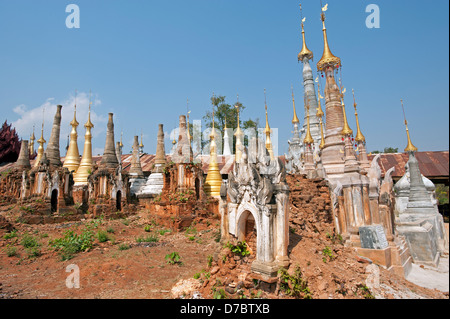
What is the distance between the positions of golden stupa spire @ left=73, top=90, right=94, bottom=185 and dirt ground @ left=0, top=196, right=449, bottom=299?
31.6ft

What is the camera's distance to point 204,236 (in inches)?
509

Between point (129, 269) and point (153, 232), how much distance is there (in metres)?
6.82

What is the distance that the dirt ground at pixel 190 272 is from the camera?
18.8 feet

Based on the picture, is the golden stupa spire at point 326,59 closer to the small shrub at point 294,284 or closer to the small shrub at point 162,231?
the small shrub at point 162,231

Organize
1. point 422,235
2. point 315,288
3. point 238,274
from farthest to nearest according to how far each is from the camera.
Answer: point 422,235 → point 238,274 → point 315,288

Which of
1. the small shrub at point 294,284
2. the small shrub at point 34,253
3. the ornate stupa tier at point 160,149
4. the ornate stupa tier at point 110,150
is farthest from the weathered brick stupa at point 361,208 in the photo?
the ornate stupa tier at point 110,150

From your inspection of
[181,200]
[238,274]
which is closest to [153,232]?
[181,200]

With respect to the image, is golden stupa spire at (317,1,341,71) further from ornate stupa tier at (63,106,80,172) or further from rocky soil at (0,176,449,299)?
ornate stupa tier at (63,106,80,172)

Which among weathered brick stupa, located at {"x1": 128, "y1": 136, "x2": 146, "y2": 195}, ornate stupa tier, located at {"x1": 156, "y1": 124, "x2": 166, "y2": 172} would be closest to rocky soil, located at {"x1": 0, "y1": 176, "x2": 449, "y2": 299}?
weathered brick stupa, located at {"x1": 128, "y1": 136, "x2": 146, "y2": 195}

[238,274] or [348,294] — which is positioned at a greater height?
[238,274]

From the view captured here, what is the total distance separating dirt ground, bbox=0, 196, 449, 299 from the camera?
18.8 feet

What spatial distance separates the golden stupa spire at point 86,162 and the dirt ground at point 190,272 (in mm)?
9629

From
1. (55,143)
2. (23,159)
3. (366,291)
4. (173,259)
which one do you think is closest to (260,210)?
(366,291)
